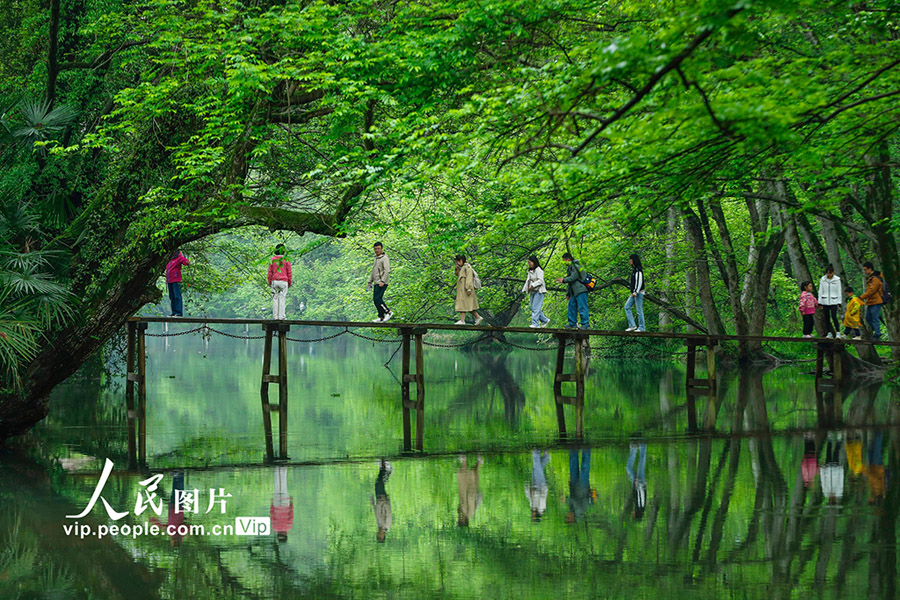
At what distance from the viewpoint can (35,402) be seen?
13867 mm

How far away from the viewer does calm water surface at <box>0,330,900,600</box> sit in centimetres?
668

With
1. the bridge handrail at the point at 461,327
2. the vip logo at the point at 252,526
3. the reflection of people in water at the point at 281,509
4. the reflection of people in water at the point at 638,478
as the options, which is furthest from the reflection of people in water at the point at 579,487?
the bridge handrail at the point at 461,327

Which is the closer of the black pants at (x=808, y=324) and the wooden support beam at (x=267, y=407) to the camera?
the wooden support beam at (x=267, y=407)

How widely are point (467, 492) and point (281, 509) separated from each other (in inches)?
80.9

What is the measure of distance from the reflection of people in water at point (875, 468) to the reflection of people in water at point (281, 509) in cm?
563

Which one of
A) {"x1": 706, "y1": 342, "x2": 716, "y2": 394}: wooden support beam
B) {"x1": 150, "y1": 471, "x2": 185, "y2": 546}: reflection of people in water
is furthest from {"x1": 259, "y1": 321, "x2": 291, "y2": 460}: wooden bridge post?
{"x1": 706, "y1": 342, "x2": 716, "y2": 394}: wooden support beam

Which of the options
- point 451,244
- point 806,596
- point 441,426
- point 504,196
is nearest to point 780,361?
point 504,196

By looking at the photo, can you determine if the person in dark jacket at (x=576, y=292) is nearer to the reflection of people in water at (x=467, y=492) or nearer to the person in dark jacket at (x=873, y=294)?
the person in dark jacket at (x=873, y=294)

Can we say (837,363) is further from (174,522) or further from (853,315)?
(174,522)

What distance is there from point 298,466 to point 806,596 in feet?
23.4

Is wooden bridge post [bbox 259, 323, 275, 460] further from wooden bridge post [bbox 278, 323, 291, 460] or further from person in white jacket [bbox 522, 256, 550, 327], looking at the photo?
person in white jacket [bbox 522, 256, 550, 327]

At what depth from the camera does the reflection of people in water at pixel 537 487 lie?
29.5ft

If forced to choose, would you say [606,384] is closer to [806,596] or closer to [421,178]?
[421,178]

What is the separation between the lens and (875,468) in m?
10.9
